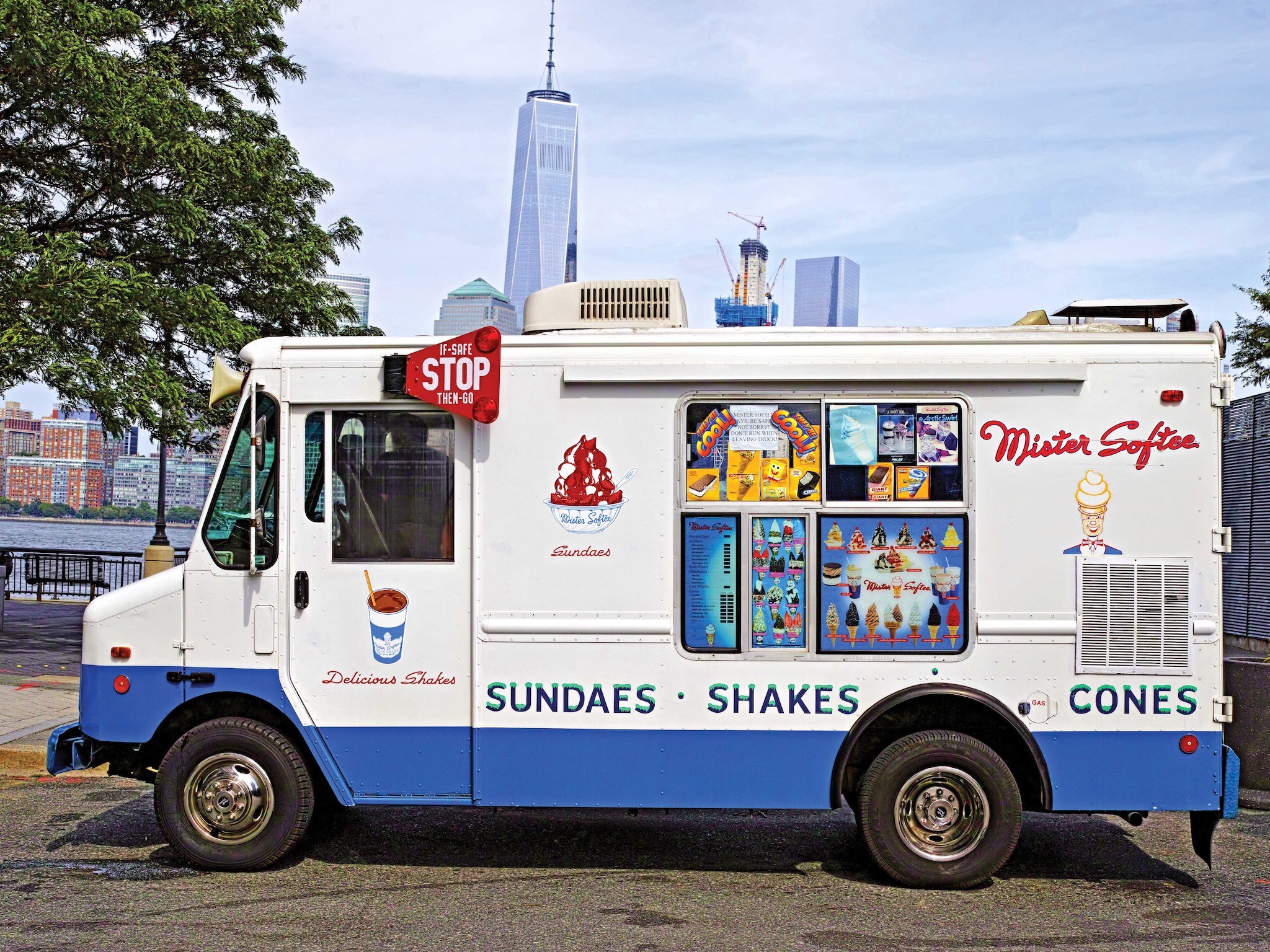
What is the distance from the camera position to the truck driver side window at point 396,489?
19.3 feet

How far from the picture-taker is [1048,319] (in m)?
6.29

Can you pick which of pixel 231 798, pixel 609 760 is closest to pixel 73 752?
pixel 231 798

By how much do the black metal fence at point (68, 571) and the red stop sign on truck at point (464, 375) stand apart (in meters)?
18.6

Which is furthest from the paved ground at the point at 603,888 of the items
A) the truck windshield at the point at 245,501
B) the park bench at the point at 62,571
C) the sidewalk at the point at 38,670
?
the park bench at the point at 62,571

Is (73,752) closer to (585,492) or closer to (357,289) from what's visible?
(585,492)

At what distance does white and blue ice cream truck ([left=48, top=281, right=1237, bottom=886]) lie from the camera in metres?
5.67

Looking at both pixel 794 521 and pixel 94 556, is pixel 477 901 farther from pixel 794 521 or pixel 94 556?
pixel 94 556

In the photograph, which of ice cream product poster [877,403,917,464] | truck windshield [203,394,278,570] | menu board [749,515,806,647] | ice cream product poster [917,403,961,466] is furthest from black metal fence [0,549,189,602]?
ice cream product poster [917,403,961,466]

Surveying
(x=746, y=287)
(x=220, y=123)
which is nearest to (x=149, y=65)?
(x=220, y=123)

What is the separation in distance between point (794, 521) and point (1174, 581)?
75.0 inches

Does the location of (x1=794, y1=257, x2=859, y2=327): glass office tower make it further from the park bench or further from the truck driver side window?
the truck driver side window

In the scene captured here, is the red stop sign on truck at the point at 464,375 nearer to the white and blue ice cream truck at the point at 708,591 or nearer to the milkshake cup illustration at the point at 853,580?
the white and blue ice cream truck at the point at 708,591

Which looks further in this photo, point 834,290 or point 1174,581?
point 834,290

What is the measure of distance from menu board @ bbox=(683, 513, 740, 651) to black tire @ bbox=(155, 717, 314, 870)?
216 centimetres
